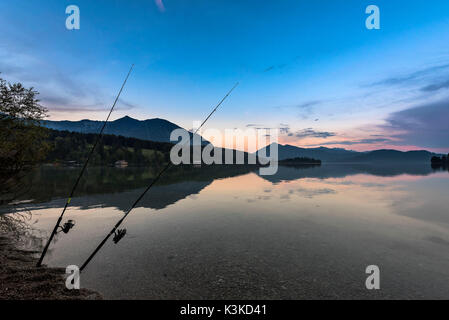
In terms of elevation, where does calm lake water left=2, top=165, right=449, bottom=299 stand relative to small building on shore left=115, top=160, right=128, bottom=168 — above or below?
below

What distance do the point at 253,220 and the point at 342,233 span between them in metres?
7.83

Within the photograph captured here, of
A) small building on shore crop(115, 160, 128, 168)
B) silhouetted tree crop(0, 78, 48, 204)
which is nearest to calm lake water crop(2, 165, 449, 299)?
silhouetted tree crop(0, 78, 48, 204)

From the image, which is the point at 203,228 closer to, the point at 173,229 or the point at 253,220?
the point at 173,229

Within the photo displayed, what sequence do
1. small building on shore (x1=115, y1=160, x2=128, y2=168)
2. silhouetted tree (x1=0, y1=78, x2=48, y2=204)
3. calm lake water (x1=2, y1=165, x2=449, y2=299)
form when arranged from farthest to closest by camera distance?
small building on shore (x1=115, y1=160, x2=128, y2=168) < silhouetted tree (x1=0, y1=78, x2=48, y2=204) < calm lake water (x1=2, y1=165, x2=449, y2=299)

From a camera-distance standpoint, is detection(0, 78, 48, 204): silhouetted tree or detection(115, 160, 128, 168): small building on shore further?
detection(115, 160, 128, 168): small building on shore

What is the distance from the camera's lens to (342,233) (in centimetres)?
1712

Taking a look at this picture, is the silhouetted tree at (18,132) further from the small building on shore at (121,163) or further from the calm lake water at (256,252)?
the small building on shore at (121,163)

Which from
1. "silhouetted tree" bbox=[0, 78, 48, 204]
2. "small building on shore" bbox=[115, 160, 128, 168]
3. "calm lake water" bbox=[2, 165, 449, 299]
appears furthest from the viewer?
"small building on shore" bbox=[115, 160, 128, 168]

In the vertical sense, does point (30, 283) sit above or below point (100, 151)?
below

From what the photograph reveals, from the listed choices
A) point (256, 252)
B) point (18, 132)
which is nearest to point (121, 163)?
point (18, 132)

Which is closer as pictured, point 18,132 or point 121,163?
point 18,132

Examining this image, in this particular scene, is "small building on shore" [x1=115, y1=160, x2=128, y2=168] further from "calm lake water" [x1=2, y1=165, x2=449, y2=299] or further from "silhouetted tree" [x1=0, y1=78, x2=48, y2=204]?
"silhouetted tree" [x1=0, y1=78, x2=48, y2=204]

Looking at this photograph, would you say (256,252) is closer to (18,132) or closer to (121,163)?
(18,132)
